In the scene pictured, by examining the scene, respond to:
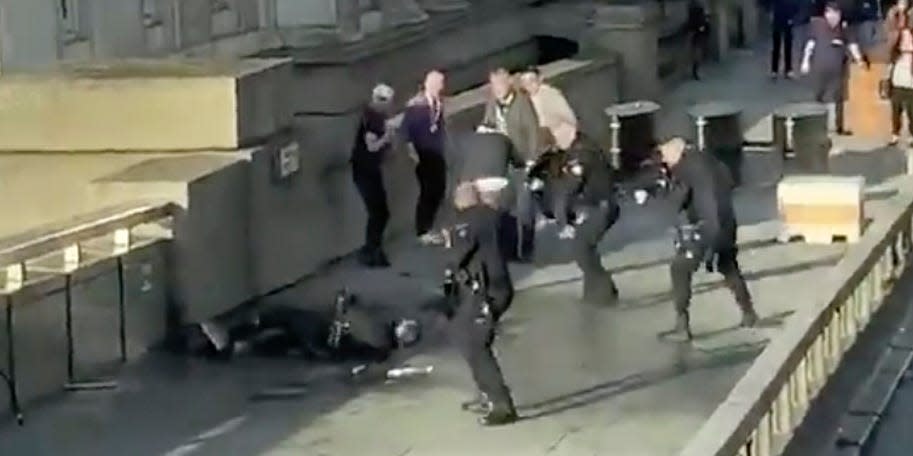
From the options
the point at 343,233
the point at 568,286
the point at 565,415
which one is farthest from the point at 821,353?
the point at 343,233

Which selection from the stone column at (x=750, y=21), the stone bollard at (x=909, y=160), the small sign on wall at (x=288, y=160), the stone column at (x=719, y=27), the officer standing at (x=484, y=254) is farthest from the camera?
the stone column at (x=750, y=21)

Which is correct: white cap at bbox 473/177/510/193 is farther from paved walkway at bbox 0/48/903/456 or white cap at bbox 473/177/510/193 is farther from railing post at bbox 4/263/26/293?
railing post at bbox 4/263/26/293

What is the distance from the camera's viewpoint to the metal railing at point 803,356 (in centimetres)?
1337

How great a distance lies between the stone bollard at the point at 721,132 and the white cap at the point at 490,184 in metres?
12.1

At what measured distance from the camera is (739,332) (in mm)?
19812

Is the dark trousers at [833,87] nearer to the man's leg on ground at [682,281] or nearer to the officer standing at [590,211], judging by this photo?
the officer standing at [590,211]

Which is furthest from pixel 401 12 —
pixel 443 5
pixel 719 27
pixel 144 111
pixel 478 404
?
pixel 478 404

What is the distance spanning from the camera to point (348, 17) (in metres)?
34.1

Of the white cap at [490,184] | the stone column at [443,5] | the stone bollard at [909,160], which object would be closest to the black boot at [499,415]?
the white cap at [490,184]

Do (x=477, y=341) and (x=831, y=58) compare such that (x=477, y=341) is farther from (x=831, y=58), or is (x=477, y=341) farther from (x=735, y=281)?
(x=831, y=58)

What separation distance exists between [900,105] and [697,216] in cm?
1313

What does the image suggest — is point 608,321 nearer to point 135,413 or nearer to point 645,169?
point 135,413

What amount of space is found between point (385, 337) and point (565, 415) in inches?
109

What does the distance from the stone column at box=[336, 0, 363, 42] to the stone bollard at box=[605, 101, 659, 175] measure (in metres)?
3.89
